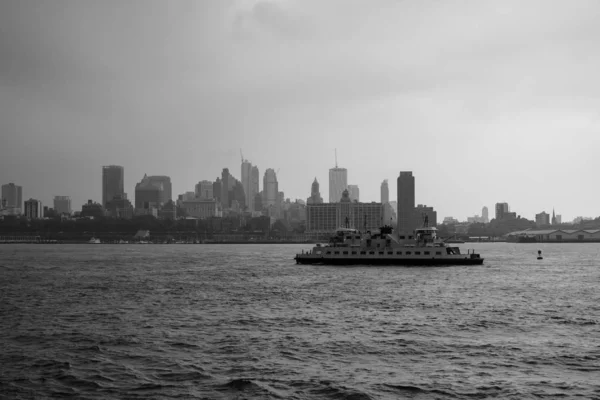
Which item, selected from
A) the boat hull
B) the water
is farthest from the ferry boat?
the water

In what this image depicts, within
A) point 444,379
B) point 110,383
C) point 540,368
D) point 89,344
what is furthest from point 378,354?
point 89,344

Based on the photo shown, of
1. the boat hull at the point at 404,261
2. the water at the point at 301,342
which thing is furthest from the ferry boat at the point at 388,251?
the water at the point at 301,342

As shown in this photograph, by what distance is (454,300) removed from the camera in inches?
2501

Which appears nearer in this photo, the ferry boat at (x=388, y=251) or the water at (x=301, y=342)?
the water at (x=301, y=342)

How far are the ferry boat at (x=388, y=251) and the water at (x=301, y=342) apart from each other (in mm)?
36392

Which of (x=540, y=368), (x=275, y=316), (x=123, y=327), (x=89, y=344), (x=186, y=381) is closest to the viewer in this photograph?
(x=186, y=381)

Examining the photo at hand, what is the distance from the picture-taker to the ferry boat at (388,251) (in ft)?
375

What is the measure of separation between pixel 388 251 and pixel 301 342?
76.2 meters

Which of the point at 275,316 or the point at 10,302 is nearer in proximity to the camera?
the point at 275,316

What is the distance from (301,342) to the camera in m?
41.6

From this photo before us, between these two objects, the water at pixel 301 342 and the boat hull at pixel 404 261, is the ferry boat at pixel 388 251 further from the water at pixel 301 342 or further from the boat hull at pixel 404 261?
the water at pixel 301 342

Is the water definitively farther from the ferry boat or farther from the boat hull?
the ferry boat

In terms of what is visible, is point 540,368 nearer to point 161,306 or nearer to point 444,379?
point 444,379

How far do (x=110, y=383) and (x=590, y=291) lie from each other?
59.5 metres
